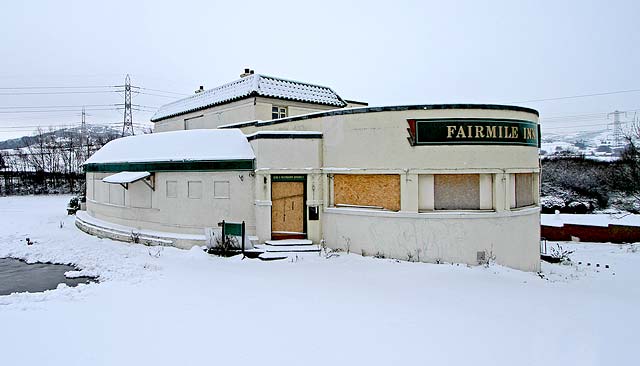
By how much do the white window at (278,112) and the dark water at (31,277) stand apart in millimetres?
10352

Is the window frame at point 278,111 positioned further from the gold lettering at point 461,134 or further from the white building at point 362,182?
the gold lettering at point 461,134

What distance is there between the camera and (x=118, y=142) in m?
22.5

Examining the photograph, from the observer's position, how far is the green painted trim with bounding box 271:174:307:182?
1527 cm

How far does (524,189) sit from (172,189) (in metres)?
13.2

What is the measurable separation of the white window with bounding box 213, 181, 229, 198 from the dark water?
5.33 meters

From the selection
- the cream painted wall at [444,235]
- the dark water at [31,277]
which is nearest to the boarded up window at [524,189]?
the cream painted wall at [444,235]

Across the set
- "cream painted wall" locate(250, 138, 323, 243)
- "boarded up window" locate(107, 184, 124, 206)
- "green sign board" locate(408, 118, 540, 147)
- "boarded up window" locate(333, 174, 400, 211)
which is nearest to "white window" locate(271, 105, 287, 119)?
"cream painted wall" locate(250, 138, 323, 243)

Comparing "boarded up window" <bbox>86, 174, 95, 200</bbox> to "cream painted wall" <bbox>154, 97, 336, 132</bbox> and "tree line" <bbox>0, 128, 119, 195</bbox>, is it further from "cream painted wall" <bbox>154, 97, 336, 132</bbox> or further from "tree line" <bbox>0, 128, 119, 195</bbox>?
"tree line" <bbox>0, 128, 119, 195</bbox>

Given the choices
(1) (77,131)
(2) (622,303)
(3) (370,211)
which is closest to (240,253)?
(3) (370,211)

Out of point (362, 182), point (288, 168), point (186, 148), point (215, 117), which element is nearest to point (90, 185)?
point (215, 117)

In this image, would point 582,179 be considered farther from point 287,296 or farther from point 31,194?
point 31,194

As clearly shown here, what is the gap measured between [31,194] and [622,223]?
5260cm

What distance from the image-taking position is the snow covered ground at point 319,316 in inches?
276

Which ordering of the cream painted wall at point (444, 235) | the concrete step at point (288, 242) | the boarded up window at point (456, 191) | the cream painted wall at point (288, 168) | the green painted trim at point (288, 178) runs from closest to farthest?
the cream painted wall at point (444, 235), the boarded up window at point (456, 191), the concrete step at point (288, 242), the cream painted wall at point (288, 168), the green painted trim at point (288, 178)
